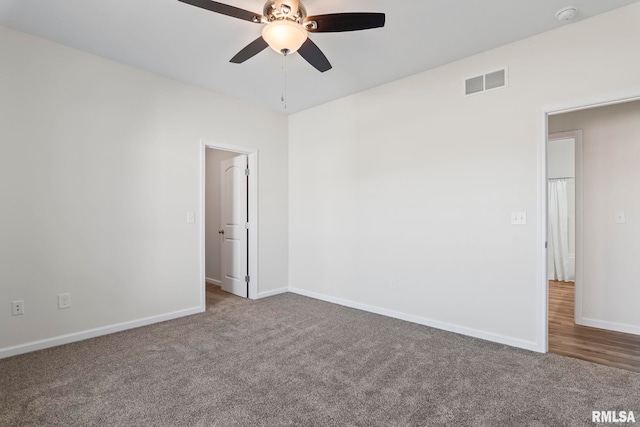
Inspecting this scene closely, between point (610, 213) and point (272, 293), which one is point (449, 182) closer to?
point (610, 213)

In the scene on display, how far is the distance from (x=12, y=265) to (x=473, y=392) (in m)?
3.74

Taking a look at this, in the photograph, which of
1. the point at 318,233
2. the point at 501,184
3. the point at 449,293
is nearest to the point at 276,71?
the point at 318,233

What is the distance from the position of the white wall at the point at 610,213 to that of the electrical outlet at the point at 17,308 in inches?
217

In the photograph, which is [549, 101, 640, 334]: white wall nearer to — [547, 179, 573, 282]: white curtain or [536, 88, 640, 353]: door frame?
[536, 88, 640, 353]: door frame

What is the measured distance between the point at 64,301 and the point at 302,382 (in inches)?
93.6

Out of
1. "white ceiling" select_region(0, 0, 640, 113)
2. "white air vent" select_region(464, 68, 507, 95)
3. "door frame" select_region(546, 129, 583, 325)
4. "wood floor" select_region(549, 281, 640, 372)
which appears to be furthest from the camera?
"door frame" select_region(546, 129, 583, 325)

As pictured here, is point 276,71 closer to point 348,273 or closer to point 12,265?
point 348,273

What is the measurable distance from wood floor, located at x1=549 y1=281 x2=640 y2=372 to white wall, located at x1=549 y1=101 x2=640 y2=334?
0.70ft

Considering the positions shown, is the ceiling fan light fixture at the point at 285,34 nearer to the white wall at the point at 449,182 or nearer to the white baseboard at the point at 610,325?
the white wall at the point at 449,182

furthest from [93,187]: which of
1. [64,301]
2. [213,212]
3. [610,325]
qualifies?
[610,325]

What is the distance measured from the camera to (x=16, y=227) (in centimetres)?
267

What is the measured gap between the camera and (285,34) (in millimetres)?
1986

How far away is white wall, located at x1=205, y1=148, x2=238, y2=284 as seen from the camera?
534cm
